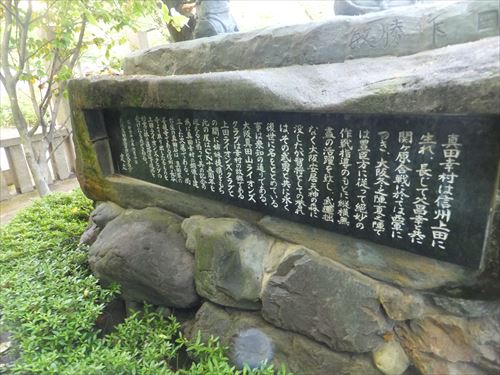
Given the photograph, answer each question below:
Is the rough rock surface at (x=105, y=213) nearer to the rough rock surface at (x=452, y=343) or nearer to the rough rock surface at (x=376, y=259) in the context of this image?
the rough rock surface at (x=376, y=259)

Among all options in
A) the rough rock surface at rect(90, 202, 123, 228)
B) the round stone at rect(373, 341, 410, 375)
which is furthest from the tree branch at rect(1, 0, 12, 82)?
the round stone at rect(373, 341, 410, 375)

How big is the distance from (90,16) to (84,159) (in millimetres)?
1632

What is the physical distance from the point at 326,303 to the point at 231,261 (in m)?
0.82

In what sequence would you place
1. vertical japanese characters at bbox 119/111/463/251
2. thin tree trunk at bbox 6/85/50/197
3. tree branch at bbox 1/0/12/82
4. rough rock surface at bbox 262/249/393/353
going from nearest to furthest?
vertical japanese characters at bbox 119/111/463/251
rough rock surface at bbox 262/249/393/353
tree branch at bbox 1/0/12/82
thin tree trunk at bbox 6/85/50/197

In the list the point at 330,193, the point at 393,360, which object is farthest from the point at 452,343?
the point at 330,193

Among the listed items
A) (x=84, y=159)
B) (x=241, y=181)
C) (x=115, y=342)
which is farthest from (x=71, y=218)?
(x=241, y=181)

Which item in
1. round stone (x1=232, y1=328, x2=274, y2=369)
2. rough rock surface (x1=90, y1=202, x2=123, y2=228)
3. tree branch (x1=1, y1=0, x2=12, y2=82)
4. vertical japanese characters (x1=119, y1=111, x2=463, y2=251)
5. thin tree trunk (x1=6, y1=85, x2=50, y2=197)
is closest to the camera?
vertical japanese characters (x1=119, y1=111, x2=463, y2=251)

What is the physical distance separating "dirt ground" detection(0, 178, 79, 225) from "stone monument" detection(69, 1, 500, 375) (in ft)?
15.8

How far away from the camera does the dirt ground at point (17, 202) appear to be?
711cm

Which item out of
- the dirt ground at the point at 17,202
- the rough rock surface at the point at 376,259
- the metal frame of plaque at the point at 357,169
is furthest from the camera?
the dirt ground at the point at 17,202

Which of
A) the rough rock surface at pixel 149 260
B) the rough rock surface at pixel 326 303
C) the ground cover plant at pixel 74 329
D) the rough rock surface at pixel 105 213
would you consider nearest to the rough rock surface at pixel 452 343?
the rough rock surface at pixel 326 303

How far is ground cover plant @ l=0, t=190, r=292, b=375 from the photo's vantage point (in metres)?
2.60

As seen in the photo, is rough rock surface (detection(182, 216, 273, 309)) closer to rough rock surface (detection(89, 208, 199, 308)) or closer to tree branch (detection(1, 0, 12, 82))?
rough rock surface (detection(89, 208, 199, 308))

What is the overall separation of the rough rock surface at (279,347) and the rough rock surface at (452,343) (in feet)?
1.09
